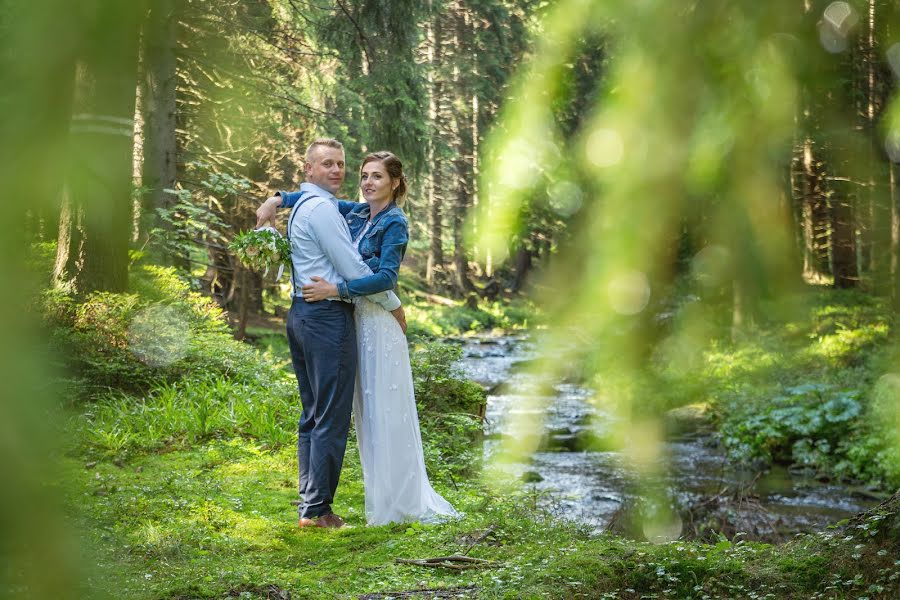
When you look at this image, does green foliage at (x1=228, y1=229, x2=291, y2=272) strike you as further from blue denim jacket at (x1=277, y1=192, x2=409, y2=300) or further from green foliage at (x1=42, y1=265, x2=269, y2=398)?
green foliage at (x1=42, y1=265, x2=269, y2=398)

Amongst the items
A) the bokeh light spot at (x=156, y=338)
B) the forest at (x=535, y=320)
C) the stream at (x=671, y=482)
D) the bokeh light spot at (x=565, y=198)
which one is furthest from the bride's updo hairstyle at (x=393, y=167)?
the bokeh light spot at (x=156, y=338)

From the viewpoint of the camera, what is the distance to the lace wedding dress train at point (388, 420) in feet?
14.3

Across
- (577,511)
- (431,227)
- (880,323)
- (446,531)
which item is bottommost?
(577,511)

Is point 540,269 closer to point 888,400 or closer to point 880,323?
point 888,400

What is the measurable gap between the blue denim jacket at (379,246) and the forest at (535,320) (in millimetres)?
79

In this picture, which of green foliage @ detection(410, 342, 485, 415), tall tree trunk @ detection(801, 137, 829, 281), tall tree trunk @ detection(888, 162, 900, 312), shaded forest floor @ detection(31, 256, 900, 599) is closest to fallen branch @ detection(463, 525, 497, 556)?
shaded forest floor @ detection(31, 256, 900, 599)

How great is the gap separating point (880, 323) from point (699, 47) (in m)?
11.7

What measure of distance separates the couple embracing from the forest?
0.24 ft

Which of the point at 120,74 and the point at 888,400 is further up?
the point at 120,74

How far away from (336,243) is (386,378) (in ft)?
2.50

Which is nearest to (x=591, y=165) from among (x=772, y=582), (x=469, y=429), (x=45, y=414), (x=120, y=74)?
(x=120, y=74)

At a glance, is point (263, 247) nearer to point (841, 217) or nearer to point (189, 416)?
point (189, 416)

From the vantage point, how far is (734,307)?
121cm

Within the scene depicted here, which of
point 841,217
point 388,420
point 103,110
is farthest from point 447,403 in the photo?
point 103,110
